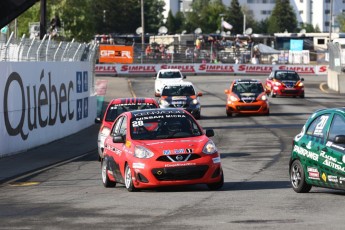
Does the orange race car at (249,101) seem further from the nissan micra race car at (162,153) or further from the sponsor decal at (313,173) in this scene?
the sponsor decal at (313,173)

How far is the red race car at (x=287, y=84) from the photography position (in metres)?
55.3

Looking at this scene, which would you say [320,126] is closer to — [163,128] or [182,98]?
[163,128]

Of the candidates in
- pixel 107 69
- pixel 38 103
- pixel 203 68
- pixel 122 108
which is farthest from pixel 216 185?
pixel 203 68

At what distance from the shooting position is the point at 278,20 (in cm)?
16825

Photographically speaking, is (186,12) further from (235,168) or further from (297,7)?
(235,168)

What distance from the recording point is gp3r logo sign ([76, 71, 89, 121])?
38169 mm

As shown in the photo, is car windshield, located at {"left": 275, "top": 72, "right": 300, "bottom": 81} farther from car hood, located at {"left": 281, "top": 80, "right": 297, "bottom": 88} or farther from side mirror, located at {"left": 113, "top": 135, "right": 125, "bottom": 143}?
side mirror, located at {"left": 113, "top": 135, "right": 125, "bottom": 143}

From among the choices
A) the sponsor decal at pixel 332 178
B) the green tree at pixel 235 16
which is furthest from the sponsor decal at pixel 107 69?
the green tree at pixel 235 16

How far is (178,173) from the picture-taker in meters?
16.2

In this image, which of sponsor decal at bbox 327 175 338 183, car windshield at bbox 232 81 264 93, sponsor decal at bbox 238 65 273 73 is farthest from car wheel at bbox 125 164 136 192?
sponsor decal at bbox 238 65 273 73

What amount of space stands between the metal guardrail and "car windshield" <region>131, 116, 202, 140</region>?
33.5ft

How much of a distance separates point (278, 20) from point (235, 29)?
11.9 meters

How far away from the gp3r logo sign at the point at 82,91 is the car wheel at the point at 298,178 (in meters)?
22.2

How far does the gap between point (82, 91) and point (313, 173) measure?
969 inches
